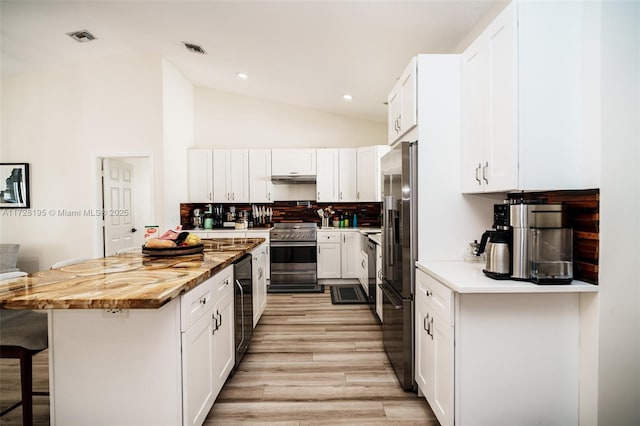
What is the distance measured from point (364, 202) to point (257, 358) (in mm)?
3472

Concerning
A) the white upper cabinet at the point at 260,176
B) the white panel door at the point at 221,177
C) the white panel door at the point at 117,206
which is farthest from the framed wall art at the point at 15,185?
the white upper cabinet at the point at 260,176

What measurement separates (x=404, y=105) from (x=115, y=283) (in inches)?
85.1

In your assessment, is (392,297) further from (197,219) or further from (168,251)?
(197,219)

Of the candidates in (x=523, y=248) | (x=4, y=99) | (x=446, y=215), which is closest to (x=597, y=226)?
(x=523, y=248)

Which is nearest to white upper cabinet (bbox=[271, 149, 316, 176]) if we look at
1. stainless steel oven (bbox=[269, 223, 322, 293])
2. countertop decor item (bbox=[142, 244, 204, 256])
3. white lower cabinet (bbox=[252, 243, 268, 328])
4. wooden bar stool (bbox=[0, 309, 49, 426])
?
stainless steel oven (bbox=[269, 223, 322, 293])

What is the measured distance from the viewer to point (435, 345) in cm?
188

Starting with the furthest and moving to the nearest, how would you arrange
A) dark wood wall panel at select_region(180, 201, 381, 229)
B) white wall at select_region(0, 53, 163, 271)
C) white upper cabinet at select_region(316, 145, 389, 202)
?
1. dark wood wall panel at select_region(180, 201, 381, 229)
2. white upper cabinet at select_region(316, 145, 389, 202)
3. white wall at select_region(0, 53, 163, 271)

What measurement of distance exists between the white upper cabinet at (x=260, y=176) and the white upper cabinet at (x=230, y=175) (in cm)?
8

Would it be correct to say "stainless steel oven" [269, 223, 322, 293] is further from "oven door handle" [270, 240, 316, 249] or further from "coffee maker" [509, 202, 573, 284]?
"coffee maker" [509, 202, 573, 284]

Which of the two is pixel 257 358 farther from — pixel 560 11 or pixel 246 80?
pixel 246 80

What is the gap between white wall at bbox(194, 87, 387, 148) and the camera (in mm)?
5840

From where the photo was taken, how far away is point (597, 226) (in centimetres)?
154

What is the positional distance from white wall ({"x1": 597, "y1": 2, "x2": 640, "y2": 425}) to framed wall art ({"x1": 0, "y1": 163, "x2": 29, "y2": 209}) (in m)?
6.31

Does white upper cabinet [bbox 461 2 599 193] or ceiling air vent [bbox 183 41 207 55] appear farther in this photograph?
ceiling air vent [bbox 183 41 207 55]
